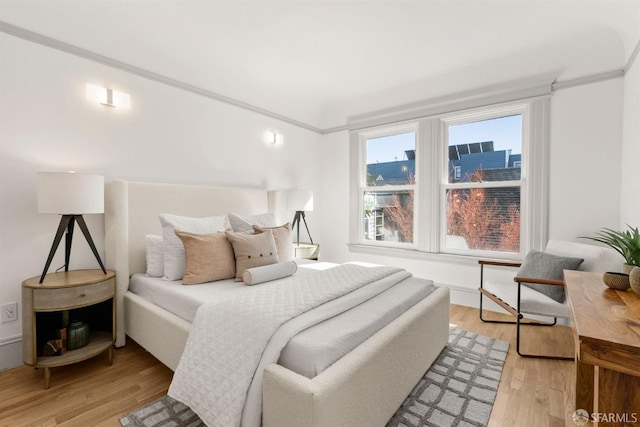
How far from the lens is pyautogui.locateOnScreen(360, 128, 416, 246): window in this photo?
12.9 feet

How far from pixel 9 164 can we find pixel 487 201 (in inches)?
166

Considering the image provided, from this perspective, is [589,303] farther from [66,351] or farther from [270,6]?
[66,351]

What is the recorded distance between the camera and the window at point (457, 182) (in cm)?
308

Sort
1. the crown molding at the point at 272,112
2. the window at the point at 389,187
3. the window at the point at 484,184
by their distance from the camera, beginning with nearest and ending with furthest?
the crown molding at the point at 272,112 < the window at the point at 484,184 < the window at the point at 389,187

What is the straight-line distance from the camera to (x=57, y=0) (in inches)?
82.5

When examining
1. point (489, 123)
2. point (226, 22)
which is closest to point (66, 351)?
point (226, 22)

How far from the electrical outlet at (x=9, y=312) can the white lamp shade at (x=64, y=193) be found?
0.73 m

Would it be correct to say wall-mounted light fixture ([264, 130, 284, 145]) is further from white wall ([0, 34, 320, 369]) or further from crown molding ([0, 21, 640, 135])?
white wall ([0, 34, 320, 369])

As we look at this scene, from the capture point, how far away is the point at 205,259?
221 cm

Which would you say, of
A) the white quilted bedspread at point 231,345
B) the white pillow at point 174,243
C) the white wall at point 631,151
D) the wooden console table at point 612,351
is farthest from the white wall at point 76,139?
the white wall at point 631,151

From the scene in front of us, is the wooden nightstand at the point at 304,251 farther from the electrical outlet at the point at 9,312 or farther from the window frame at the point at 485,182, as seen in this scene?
the electrical outlet at the point at 9,312

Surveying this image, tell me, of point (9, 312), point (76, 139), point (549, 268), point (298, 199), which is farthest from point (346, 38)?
point (9, 312)

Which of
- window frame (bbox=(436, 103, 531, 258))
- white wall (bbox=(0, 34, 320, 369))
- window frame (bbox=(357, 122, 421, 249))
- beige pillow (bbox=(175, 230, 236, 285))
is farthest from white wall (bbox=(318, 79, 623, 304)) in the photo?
white wall (bbox=(0, 34, 320, 369))

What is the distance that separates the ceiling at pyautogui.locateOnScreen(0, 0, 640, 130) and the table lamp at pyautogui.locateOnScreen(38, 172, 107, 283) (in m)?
1.12
